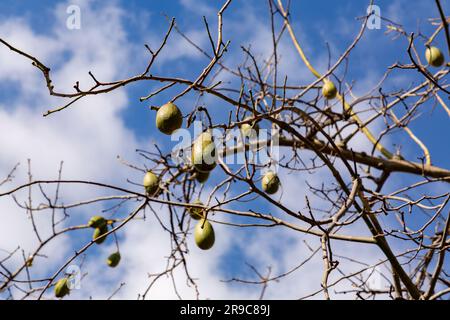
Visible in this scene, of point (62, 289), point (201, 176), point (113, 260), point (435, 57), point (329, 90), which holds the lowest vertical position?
point (62, 289)

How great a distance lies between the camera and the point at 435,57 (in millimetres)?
3795

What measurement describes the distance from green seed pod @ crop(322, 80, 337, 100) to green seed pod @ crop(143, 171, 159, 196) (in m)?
1.30

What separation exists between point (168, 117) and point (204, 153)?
0.25 meters

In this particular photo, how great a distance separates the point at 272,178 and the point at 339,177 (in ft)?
2.84

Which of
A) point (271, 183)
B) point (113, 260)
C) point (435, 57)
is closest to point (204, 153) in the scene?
point (271, 183)

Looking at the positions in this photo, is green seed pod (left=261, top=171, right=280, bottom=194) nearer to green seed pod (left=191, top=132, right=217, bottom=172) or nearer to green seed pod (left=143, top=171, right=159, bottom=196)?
green seed pod (left=143, top=171, right=159, bottom=196)

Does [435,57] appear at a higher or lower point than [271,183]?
higher

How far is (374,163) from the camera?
12.5 feet

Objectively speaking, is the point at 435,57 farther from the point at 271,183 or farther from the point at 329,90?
the point at 271,183

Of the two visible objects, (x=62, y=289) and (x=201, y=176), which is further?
(x=201, y=176)

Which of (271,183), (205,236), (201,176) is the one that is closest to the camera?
(205,236)

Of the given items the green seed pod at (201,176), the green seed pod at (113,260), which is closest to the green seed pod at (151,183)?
the green seed pod at (201,176)

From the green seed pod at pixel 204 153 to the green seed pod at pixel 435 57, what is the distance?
2.17 metres

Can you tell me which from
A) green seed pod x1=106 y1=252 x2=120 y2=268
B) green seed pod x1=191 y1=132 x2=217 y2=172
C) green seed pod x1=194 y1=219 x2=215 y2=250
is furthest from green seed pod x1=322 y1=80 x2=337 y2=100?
green seed pod x1=106 y1=252 x2=120 y2=268
